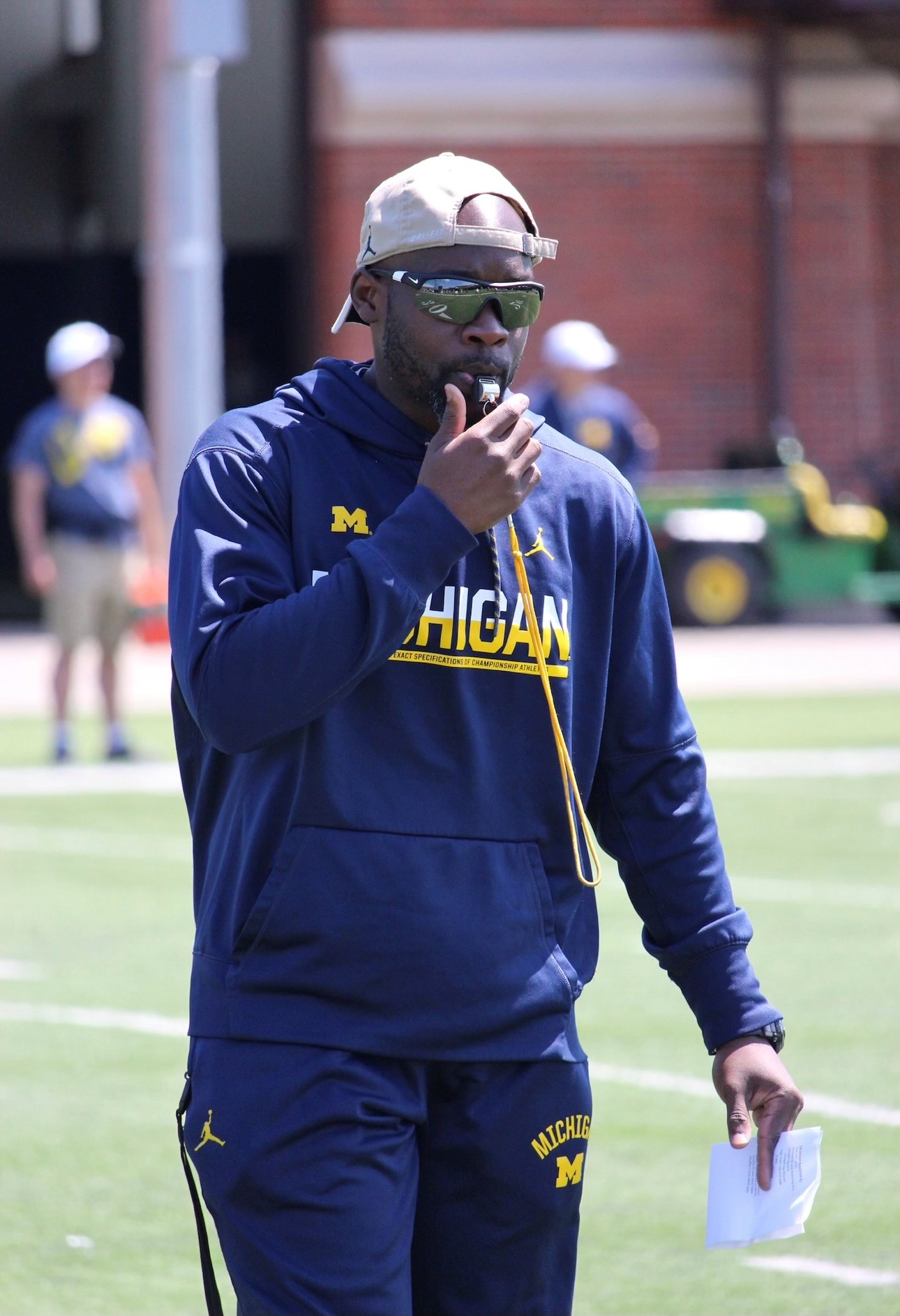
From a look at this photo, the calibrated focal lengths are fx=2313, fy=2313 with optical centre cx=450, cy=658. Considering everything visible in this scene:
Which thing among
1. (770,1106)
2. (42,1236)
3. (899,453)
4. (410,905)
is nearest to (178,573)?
(410,905)

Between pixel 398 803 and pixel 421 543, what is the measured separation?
33 cm

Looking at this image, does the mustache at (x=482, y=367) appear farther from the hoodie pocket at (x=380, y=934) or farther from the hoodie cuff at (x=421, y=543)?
the hoodie pocket at (x=380, y=934)

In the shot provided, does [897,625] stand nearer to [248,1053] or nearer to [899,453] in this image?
[899,453]

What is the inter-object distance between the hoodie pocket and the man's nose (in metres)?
0.62

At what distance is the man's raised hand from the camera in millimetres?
2771

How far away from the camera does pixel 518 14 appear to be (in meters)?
21.5

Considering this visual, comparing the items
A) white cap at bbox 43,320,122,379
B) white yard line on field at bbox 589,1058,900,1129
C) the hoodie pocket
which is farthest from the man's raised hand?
white cap at bbox 43,320,122,379

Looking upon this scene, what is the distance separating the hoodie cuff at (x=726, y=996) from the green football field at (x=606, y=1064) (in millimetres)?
1744

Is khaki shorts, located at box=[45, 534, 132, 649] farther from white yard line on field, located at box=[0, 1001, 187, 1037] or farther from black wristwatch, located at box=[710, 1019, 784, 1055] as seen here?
black wristwatch, located at box=[710, 1019, 784, 1055]

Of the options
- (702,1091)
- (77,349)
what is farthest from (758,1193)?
(77,349)

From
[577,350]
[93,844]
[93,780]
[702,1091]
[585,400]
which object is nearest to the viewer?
[702,1091]

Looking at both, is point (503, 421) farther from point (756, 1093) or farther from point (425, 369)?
point (756, 1093)

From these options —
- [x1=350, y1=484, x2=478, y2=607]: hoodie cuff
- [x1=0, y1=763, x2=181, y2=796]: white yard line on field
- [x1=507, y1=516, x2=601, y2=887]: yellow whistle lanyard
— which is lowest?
[x1=0, y1=763, x2=181, y2=796]: white yard line on field

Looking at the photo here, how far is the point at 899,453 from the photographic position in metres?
22.8
